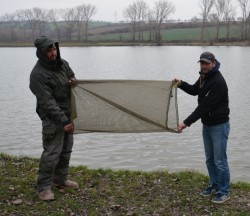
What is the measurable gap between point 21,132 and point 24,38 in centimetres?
14022

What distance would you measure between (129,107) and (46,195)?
2.33 meters

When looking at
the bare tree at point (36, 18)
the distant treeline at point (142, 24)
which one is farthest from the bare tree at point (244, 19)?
the bare tree at point (36, 18)

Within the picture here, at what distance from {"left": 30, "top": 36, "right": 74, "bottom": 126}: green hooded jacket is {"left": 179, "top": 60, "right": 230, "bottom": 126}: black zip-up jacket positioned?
2235 mm

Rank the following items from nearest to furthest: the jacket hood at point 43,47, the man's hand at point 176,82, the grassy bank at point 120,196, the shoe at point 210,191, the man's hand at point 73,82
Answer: the jacket hood at point 43,47, the grassy bank at point 120,196, the man's hand at point 73,82, the shoe at point 210,191, the man's hand at point 176,82

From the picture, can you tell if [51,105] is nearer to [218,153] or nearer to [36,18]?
[218,153]

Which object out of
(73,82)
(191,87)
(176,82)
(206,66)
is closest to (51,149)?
(73,82)

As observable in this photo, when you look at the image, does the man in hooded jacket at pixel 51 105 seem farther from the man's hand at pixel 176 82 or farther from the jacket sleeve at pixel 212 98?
the jacket sleeve at pixel 212 98

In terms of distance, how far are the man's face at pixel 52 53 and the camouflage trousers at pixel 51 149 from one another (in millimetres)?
1071

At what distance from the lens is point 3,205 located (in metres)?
6.96

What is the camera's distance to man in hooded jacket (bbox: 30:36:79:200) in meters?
6.74

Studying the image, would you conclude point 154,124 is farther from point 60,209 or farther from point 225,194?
point 60,209

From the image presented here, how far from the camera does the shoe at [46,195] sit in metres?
7.12

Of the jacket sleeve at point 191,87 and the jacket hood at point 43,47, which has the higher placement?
the jacket hood at point 43,47

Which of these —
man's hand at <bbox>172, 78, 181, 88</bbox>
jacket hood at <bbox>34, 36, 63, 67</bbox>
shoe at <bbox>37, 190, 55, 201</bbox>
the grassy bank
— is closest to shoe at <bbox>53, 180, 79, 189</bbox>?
the grassy bank
